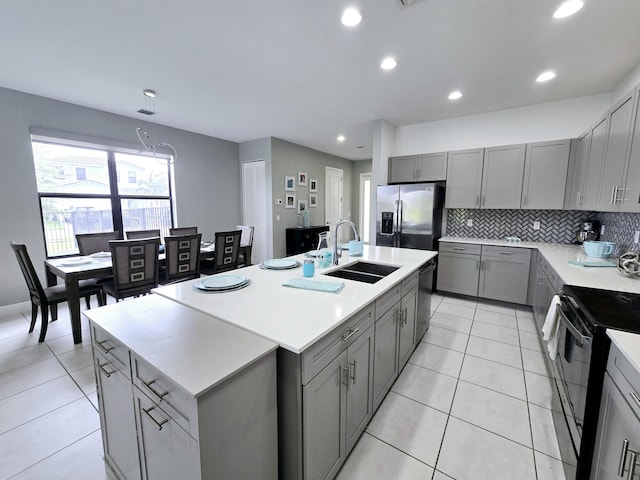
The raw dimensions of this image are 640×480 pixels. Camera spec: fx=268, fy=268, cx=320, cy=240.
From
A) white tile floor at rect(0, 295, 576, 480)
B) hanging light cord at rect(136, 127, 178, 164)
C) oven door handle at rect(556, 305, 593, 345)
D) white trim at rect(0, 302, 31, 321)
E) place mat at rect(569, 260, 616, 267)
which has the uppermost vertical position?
hanging light cord at rect(136, 127, 178, 164)

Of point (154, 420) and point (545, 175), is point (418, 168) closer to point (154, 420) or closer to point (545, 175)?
point (545, 175)

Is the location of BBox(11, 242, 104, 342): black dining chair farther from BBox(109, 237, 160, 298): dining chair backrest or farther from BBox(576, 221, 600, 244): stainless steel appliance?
BBox(576, 221, 600, 244): stainless steel appliance

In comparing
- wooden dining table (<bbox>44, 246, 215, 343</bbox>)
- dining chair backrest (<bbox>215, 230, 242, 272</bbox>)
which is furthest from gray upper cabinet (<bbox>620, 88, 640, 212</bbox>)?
wooden dining table (<bbox>44, 246, 215, 343</bbox>)

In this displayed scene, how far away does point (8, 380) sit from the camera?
213cm

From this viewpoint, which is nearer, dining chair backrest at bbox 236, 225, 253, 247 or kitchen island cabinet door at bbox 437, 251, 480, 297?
kitchen island cabinet door at bbox 437, 251, 480, 297

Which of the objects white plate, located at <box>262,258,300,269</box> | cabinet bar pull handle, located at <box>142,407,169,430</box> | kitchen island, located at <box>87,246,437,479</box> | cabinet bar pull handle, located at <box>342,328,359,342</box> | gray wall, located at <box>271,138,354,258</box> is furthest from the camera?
gray wall, located at <box>271,138,354,258</box>

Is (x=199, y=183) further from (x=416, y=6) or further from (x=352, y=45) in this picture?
(x=416, y=6)

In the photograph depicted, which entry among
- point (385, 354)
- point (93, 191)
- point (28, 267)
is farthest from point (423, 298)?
point (93, 191)

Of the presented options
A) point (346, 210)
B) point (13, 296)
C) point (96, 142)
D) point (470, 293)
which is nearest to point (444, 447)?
point (470, 293)

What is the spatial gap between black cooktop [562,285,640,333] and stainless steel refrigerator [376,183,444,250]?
217 cm

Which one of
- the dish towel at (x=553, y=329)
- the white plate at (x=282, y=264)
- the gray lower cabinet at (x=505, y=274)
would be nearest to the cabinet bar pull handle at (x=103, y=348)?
the white plate at (x=282, y=264)

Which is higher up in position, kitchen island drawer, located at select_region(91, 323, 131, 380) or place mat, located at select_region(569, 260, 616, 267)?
place mat, located at select_region(569, 260, 616, 267)

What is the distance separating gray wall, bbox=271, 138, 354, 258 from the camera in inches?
217

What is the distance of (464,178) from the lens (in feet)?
12.9
